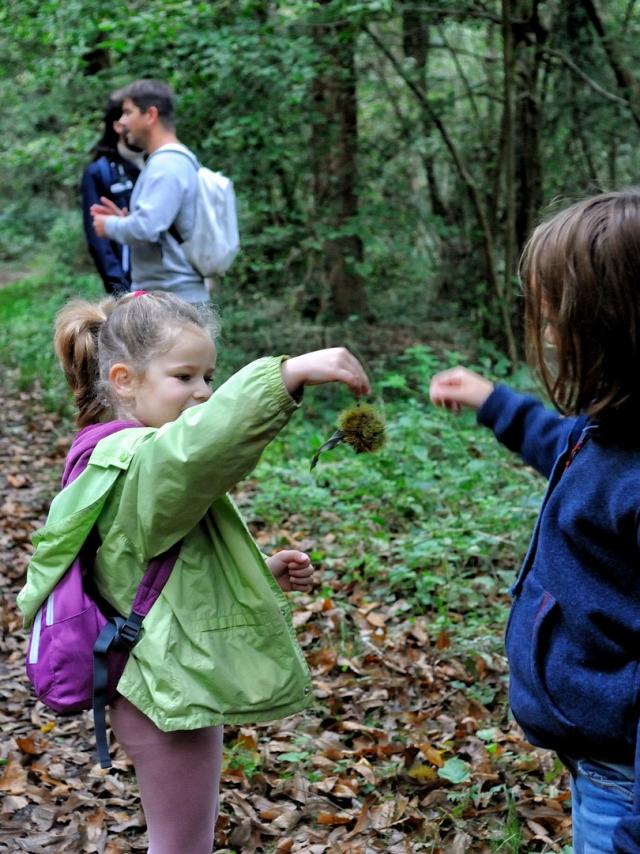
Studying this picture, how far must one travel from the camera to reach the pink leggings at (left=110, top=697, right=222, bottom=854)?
2307mm

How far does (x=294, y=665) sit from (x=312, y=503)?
4.03 meters

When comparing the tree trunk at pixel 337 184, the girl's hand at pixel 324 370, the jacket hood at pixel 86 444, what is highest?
the girl's hand at pixel 324 370

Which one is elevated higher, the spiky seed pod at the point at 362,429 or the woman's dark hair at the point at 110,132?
the woman's dark hair at the point at 110,132

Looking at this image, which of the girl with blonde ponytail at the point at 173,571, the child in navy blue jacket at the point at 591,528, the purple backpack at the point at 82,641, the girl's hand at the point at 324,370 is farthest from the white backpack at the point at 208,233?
the child in navy blue jacket at the point at 591,528

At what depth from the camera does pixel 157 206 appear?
569 cm

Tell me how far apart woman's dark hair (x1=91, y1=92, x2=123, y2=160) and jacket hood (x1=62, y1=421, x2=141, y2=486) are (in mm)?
4287

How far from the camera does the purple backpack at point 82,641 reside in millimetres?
2223

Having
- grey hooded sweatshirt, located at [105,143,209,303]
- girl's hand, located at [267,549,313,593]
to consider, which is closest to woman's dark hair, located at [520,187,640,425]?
girl's hand, located at [267,549,313,593]

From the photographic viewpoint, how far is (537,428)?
2.11m

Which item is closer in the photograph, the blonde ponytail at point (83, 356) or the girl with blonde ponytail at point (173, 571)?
the girl with blonde ponytail at point (173, 571)

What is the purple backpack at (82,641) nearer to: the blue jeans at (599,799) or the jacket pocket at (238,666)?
the jacket pocket at (238,666)

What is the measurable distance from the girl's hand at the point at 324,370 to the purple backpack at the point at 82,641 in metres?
0.58

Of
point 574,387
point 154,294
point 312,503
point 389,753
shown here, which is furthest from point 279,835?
point 312,503

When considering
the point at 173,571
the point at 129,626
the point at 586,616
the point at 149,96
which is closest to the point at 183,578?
the point at 173,571
